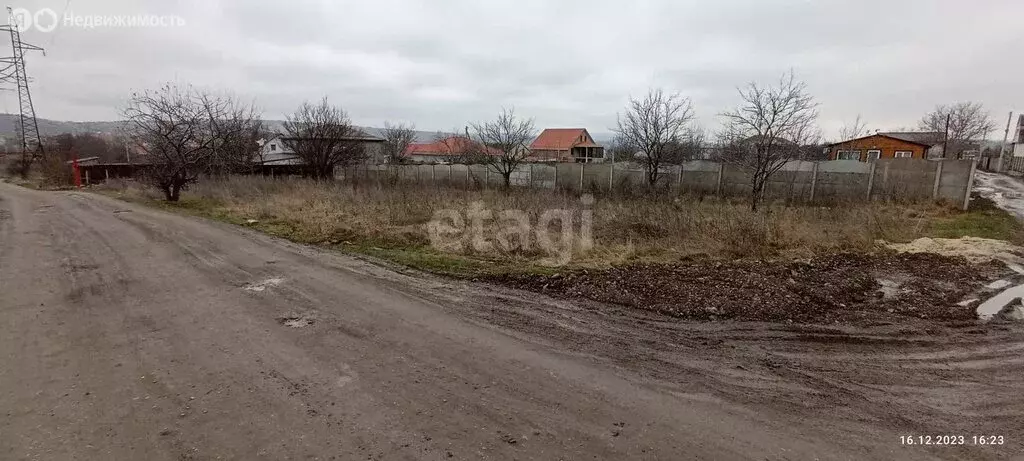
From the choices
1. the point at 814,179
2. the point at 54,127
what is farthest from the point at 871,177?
the point at 54,127

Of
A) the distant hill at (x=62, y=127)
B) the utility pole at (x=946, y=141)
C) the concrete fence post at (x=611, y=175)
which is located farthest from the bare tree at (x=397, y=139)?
the utility pole at (x=946, y=141)

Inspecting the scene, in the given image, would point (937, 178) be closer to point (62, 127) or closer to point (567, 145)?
point (567, 145)

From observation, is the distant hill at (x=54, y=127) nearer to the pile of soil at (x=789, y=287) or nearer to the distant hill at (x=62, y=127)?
the distant hill at (x=62, y=127)

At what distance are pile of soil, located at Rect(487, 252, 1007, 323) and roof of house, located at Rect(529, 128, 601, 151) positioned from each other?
49.9m

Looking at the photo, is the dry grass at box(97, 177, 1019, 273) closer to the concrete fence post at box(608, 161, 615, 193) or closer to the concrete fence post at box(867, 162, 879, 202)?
the concrete fence post at box(867, 162, 879, 202)

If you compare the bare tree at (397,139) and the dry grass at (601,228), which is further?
the bare tree at (397,139)

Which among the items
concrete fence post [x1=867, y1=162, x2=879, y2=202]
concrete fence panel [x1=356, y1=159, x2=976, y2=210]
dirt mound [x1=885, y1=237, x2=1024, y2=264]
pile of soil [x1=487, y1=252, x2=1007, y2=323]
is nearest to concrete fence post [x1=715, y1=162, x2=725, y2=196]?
concrete fence panel [x1=356, y1=159, x2=976, y2=210]

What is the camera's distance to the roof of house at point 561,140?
56.8 m

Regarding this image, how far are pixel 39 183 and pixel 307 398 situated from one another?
102ft

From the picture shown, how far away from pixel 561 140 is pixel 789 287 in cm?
5368

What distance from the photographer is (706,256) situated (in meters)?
7.72

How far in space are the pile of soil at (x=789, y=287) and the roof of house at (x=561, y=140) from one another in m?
49.9

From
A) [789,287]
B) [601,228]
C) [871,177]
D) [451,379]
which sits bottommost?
[451,379]

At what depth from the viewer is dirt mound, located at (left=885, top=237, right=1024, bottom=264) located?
7.99 meters
